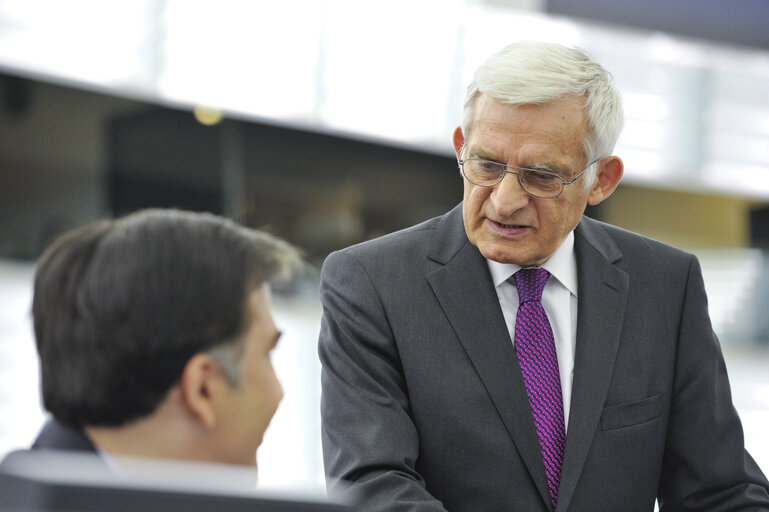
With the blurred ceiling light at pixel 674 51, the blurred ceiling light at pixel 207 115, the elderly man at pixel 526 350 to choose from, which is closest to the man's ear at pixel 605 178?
the elderly man at pixel 526 350

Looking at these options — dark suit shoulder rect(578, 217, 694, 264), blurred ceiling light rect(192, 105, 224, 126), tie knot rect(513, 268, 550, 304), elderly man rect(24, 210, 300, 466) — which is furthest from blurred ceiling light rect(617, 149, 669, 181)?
elderly man rect(24, 210, 300, 466)

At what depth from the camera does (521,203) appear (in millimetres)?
1836

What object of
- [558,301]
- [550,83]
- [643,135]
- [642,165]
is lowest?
[642,165]

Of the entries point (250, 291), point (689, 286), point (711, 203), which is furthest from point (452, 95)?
point (250, 291)

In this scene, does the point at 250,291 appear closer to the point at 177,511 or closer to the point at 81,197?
the point at 177,511

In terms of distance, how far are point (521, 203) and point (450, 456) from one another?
475 mm

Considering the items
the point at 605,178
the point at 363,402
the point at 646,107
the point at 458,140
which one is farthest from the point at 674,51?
the point at 363,402

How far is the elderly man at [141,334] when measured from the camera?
3.68 feet

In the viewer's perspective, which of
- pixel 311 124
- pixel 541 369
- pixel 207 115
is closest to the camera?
pixel 541 369

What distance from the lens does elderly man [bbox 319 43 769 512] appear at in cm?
181

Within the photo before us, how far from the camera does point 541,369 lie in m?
1.87

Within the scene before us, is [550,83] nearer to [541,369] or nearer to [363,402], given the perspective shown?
Answer: [541,369]

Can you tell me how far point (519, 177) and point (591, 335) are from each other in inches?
13.1

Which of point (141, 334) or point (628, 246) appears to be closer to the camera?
point (141, 334)
